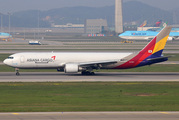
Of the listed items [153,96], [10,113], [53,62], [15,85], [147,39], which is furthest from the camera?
[147,39]

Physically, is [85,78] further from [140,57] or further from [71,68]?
[140,57]

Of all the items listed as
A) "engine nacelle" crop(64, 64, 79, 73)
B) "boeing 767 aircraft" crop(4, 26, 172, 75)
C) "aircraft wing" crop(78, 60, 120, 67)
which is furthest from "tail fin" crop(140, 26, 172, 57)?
"engine nacelle" crop(64, 64, 79, 73)

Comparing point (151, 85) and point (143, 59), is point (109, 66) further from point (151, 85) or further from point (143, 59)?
point (151, 85)

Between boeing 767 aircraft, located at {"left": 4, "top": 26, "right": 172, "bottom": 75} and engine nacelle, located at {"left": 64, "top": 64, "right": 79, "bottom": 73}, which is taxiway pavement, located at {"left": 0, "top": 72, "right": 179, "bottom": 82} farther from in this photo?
boeing 767 aircraft, located at {"left": 4, "top": 26, "right": 172, "bottom": 75}

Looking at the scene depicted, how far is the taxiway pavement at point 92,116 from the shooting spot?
60.0 feet

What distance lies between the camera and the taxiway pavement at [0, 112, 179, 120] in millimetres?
18281

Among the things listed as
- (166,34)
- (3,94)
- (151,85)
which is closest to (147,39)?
(166,34)

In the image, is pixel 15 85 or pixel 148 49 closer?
pixel 15 85

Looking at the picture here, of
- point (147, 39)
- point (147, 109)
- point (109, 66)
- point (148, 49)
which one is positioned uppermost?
point (147, 39)

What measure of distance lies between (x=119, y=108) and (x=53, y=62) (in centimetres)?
2334

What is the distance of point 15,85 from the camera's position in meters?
33.0

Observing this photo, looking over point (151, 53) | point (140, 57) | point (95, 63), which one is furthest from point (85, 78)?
point (151, 53)

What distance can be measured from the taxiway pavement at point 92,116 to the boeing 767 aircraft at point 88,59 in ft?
74.0

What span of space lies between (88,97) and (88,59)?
59.4ft
